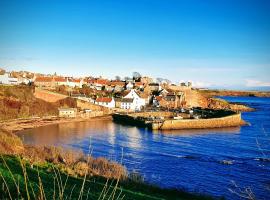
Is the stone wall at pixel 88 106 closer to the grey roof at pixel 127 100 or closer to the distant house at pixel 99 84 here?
the grey roof at pixel 127 100

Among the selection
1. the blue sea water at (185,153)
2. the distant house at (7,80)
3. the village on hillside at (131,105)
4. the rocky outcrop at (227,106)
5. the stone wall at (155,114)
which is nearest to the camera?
the blue sea water at (185,153)

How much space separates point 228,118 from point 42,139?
115 ft

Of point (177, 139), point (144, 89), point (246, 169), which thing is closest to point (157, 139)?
point (177, 139)

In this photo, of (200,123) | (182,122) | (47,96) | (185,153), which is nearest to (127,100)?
(47,96)

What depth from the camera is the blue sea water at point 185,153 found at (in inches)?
924

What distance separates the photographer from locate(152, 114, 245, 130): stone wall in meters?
56.6

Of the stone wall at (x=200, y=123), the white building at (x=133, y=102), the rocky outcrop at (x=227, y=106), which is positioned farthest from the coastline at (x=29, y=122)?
the rocky outcrop at (x=227, y=106)

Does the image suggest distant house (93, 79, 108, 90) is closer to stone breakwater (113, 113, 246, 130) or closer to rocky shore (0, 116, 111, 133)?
stone breakwater (113, 113, 246, 130)

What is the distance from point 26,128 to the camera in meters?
49.4

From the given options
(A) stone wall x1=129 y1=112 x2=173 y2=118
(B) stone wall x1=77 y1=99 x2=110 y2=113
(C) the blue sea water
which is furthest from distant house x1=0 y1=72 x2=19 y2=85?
(C) the blue sea water

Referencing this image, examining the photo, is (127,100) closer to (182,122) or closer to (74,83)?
(182,122)

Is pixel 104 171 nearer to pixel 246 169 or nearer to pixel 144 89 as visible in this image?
Answer: pixel 246 169

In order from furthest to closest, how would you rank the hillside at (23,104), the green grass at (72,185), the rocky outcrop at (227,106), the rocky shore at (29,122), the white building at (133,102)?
1. the rocky outcrop at (227,106)
2. the white building at (133,102)
3. the hillside at (23,104)
4. the rocky shore at (29,122)
5. the green grass at (72,185)

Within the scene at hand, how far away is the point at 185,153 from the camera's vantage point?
34.6 m
